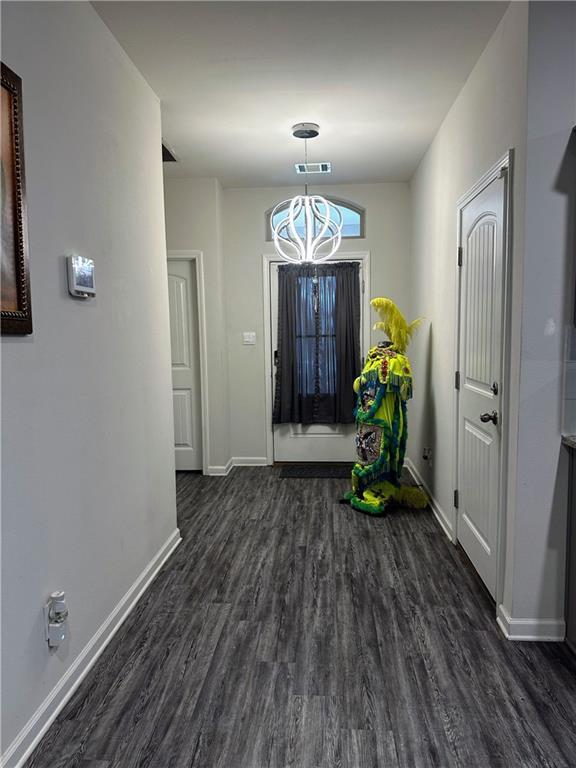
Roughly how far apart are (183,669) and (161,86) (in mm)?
2887

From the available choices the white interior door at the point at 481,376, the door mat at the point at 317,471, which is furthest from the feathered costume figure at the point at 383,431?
the door mat at the point at 317,471

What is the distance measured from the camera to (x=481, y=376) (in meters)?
2.64

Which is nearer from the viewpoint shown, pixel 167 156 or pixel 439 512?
pixel 439 512

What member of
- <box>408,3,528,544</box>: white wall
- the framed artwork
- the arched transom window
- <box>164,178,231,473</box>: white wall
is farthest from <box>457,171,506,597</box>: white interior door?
<box>164,178,231,473</box>: white wall

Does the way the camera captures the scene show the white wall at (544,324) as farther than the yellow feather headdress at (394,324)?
No

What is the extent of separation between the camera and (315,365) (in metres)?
5.02

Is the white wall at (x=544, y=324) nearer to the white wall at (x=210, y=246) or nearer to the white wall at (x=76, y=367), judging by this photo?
the white wall at (x=76, y=367)

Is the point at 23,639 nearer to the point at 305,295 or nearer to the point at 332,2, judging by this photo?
the point at 332,2

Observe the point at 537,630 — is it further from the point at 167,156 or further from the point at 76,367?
the point at 167,156

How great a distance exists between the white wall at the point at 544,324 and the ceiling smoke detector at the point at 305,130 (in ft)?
5.61

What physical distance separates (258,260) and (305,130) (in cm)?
165

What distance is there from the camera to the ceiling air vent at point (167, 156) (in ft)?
12.8

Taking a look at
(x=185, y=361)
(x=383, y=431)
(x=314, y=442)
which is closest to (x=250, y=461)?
(x=314, y=442)

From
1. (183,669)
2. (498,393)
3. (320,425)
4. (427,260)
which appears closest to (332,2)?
(498,393)
